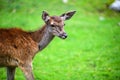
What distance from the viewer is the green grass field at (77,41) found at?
1319 cm

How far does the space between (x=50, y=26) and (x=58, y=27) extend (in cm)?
25

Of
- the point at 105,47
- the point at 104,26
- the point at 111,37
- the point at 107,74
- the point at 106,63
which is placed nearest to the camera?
the point at 107,74

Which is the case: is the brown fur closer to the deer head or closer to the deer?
the deer

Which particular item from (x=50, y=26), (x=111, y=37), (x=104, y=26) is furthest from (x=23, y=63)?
(x=104, y=26)

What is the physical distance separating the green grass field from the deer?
2529 millimetres

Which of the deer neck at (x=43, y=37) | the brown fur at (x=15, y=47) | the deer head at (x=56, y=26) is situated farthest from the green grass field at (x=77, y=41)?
the deer head at (x=56, y=26)

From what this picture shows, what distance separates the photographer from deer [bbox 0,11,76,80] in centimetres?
929

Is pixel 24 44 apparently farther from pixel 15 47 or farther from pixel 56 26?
pixel 56 26

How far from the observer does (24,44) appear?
31.8ft

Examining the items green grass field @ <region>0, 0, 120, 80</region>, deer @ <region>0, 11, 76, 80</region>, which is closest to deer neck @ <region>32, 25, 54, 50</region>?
deer @ <region>0, 11, 76, 80</region>

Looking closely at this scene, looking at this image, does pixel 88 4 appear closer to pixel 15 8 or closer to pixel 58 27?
pixel 15 8

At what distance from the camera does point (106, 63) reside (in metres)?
14.9

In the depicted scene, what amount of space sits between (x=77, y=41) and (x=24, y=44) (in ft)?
31.9

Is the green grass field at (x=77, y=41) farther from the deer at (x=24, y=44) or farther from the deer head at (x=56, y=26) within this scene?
the deer head at (x=56, y=26)
